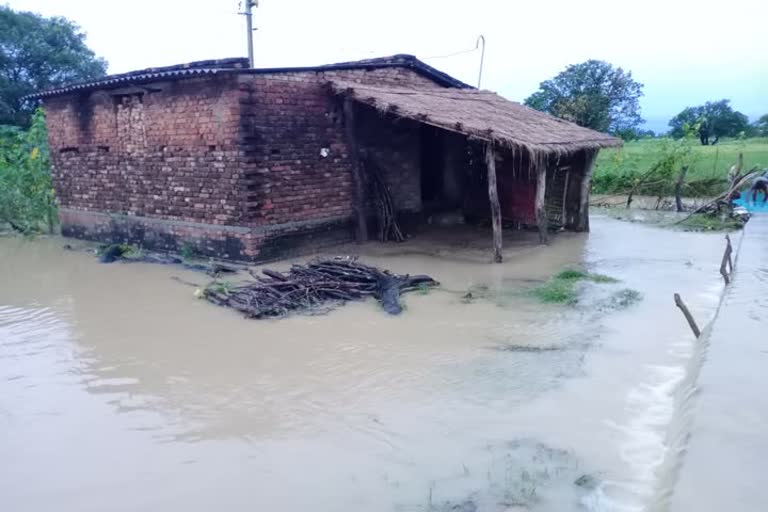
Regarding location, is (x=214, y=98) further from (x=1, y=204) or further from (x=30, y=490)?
(x=1, y=204)

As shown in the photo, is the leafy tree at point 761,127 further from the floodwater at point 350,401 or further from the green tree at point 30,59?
the green tree at point 30,59

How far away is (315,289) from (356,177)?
3869mm

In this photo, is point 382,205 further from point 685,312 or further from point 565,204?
point 685,312

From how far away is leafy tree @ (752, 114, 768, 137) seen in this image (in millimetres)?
42531

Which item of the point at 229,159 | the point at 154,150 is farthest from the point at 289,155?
the point at 154,150

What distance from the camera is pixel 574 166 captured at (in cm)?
1311

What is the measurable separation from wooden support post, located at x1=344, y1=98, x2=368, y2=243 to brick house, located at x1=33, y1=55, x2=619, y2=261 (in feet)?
0.10

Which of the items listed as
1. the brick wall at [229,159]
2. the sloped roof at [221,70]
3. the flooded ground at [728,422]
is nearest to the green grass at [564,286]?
the flooded ground at [728,422]

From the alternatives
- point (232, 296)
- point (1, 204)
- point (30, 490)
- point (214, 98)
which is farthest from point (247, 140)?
point (1, 204)

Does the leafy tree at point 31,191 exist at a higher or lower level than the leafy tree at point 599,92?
lower

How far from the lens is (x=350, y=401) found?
4918 millimetres

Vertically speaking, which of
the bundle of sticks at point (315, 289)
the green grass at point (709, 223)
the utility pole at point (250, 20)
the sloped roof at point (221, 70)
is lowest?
the bundle of sticks at point (315, 289)

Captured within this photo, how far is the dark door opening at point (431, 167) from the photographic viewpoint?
13.4 metres

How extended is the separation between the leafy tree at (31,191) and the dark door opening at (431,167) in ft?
29.4
